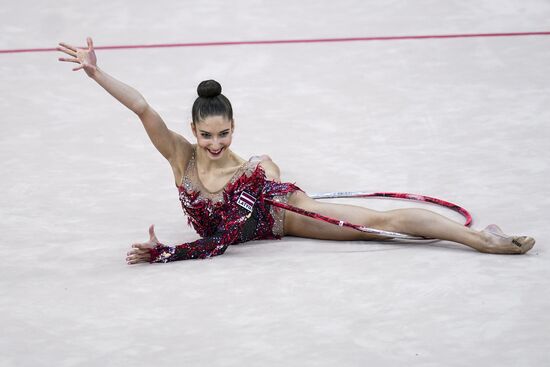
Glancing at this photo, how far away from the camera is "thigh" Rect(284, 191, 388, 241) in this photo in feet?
12.4

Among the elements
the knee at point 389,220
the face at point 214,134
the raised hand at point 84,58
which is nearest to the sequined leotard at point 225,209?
the face at point 214,134

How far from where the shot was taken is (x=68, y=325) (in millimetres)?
3148

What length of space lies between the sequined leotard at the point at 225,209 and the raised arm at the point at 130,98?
9cm

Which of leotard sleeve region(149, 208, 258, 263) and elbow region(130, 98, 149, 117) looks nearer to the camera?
elbow region(130, 98, 149, 117)

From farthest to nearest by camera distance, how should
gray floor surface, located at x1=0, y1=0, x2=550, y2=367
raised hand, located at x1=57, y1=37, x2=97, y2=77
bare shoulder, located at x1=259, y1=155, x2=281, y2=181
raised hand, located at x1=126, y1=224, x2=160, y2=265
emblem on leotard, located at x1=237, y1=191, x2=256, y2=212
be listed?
bare shoulder, located at x1=259, y1=155, x2=281, y2=181 < emblem on leotard, located at x1=237, y1=191, x2=256, y2=212 < raised hand, located at x1=126, y1=224, x2=160, y2=265 < raised hand, located at x1=57, y1=37, x2=97, y2=77 < gray floor surface, located at x1=0, y1=0, x2=550, y2=367

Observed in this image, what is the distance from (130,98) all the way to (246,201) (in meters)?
0.55

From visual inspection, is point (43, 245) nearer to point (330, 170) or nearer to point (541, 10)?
point (330, 170)

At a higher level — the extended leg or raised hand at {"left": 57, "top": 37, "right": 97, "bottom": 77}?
raised hand at {"left": 57, "top": 37, "right": 97, "bottom": 77}

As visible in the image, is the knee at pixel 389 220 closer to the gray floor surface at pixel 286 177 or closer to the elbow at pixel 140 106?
the gray floor surface at pixel 286 177

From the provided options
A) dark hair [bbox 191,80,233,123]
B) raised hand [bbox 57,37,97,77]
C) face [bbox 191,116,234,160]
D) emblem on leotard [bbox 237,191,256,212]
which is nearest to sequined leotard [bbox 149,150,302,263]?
emblem on leotard [bbox 237,191,256,212]

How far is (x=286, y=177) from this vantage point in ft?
15.2

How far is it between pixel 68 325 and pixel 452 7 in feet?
14.7

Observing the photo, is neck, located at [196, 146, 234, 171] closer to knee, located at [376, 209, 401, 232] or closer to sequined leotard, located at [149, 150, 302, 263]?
sequined leotard, located at [149, 150, 302, 263]

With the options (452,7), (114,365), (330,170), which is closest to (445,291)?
(114,365)
